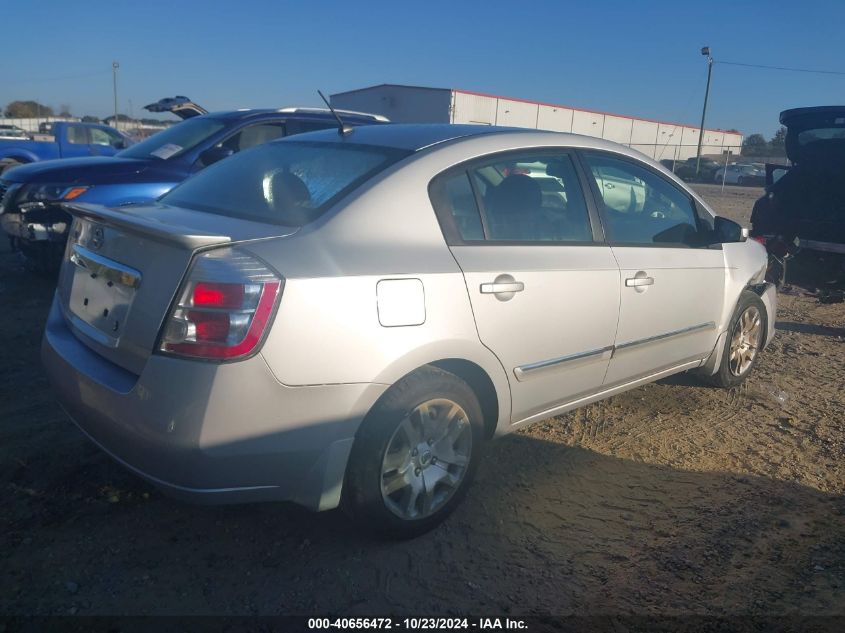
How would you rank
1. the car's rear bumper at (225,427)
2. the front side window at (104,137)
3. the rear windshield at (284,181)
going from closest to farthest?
1. the car's rear bumper at (225,427)
2. the rear windshield at (284,181)
3. the front side window at (104,137)

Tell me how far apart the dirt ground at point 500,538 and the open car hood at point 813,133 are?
3.76 metres

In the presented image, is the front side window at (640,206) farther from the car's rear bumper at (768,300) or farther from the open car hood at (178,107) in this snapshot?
the open car hood at (178,107)

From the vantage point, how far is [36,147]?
14.9m

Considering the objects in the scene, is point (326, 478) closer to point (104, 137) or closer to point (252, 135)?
point (252, 135)

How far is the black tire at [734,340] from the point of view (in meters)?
4.65

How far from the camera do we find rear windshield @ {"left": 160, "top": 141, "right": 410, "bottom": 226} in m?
2.87

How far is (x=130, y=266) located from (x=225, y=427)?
2.49ft

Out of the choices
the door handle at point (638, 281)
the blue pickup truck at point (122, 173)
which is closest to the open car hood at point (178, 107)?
the blue pickup truck at point (122, 173)

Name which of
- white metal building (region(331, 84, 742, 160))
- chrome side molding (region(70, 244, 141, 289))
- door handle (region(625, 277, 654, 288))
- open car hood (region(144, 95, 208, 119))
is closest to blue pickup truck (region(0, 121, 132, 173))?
open car hood (region(144, 95, 208, 119))

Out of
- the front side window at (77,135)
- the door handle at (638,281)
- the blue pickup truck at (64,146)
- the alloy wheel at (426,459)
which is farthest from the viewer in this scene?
the front side window at (77,135)

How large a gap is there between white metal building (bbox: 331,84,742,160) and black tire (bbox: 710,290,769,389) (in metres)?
25.5

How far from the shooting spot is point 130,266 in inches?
102

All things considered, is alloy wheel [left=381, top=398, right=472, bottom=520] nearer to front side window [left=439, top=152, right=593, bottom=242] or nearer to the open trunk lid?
front side window [left=439, top=152, right=593, bottom=242]

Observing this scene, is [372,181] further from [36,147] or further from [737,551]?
[36,147]
